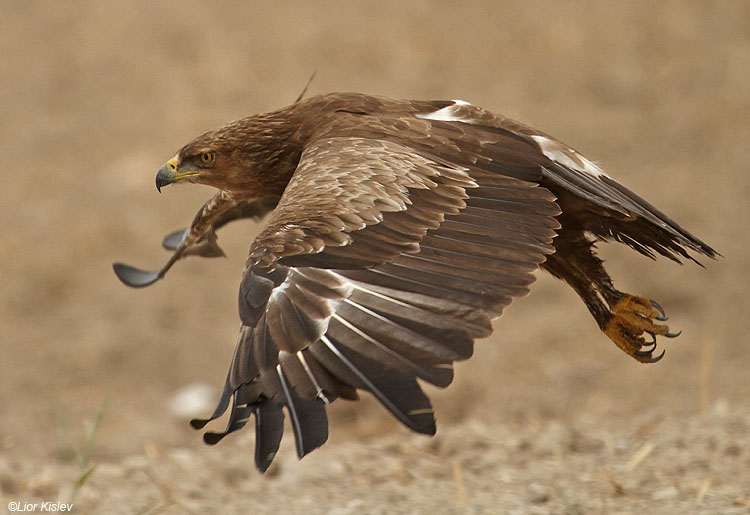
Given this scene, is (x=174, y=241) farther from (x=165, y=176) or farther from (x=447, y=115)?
(x=447, y=115)

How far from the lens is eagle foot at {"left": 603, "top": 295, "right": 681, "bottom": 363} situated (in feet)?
14.9

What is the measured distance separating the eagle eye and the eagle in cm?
1

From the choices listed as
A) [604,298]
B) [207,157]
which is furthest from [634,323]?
[207,157]

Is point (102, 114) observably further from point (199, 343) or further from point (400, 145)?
point (400, 145)

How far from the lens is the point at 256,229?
28.9ft

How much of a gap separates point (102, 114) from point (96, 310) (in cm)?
264

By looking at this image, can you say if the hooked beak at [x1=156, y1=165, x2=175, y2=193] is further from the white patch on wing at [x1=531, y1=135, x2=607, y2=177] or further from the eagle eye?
the white patch on wing at [x1=531, y1=135, x2=607, y2=177]

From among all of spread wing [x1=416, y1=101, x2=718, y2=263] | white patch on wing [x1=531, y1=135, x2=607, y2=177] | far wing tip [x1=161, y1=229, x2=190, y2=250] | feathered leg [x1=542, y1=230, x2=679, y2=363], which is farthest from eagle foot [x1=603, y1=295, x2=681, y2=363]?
far wing tip [x1=161, y1=229, x2=190, y2=250]

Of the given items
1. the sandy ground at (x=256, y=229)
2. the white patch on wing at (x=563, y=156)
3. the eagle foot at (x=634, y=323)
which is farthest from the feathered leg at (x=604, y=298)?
the sandy ground at (x=256, y=229)

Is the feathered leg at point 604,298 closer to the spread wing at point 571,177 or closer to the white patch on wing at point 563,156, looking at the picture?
the spread wing at point 571,177

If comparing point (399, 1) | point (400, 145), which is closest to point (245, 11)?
point (399, 1)

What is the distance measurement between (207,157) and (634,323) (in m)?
1.96

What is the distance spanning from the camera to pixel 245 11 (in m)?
11.1

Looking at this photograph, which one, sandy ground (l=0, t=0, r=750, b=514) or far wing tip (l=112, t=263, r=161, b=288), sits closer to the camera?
sandy ground (l=0, t=0, r=750, b=514)
